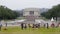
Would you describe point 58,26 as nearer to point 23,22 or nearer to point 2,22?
point 23,22

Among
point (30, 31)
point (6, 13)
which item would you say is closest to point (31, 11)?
point (30, 31)

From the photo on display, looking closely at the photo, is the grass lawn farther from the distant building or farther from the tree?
the distant building

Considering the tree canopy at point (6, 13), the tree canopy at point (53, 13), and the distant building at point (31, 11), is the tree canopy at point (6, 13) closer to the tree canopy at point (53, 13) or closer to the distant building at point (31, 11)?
the distant building at point (31, 11)

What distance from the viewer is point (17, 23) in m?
4.83

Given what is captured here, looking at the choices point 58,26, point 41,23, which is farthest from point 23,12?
point 58,26

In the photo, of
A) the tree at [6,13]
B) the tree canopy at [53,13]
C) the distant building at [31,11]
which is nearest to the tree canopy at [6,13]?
the tree at [6,13]

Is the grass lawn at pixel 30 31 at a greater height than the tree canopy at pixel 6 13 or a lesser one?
lesser

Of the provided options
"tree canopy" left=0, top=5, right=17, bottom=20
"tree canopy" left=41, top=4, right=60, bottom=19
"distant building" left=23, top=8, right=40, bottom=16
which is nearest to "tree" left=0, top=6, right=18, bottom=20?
"tree canopy" left=0, top=5, right=17, bottom=20

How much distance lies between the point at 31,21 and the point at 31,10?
26 cm

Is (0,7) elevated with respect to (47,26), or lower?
elevated

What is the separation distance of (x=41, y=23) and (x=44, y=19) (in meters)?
0.13

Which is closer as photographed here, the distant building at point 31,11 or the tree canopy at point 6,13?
the tree canopy at point 6,13

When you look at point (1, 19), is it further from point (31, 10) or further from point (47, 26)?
point (47, 26)

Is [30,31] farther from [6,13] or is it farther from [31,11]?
[6,13]
